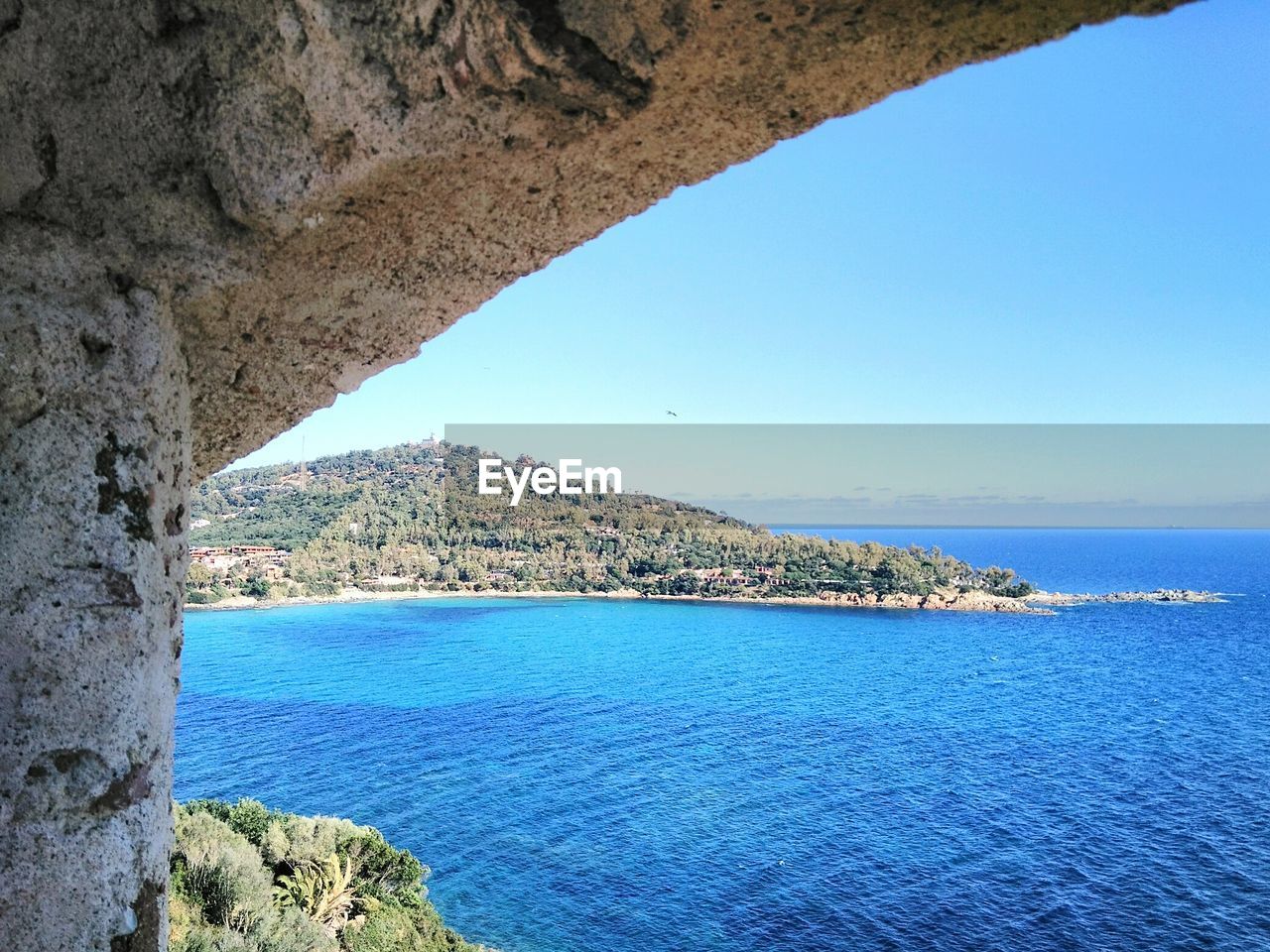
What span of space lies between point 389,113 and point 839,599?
75.7m

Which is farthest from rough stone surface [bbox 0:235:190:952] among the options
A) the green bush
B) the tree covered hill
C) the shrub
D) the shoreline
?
the tree covered hill

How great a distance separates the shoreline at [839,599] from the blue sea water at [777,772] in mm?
8158

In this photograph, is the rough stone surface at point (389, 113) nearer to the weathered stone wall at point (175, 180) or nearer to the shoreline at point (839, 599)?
the weathered stone wall at point (175, 180)

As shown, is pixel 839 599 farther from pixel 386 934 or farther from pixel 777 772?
pixel 386 934

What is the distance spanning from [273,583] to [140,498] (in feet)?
254

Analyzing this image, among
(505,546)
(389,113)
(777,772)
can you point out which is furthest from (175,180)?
(505,546)

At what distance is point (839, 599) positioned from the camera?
74.6 meters

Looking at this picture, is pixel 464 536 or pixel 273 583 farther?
pixel 464 536

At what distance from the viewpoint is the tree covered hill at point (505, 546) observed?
76625 millimetres

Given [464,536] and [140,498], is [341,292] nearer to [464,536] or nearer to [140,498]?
[140,498]

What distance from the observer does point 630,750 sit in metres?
35.2

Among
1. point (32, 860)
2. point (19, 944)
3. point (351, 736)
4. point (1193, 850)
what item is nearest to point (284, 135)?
point (32, 860)

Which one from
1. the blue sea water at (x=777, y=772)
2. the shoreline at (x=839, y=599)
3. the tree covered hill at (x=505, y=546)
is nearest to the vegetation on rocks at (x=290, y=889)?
the blue sea water at (x=777, y=772)

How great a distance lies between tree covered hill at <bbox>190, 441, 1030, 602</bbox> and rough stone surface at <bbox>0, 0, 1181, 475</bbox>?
74.9m
